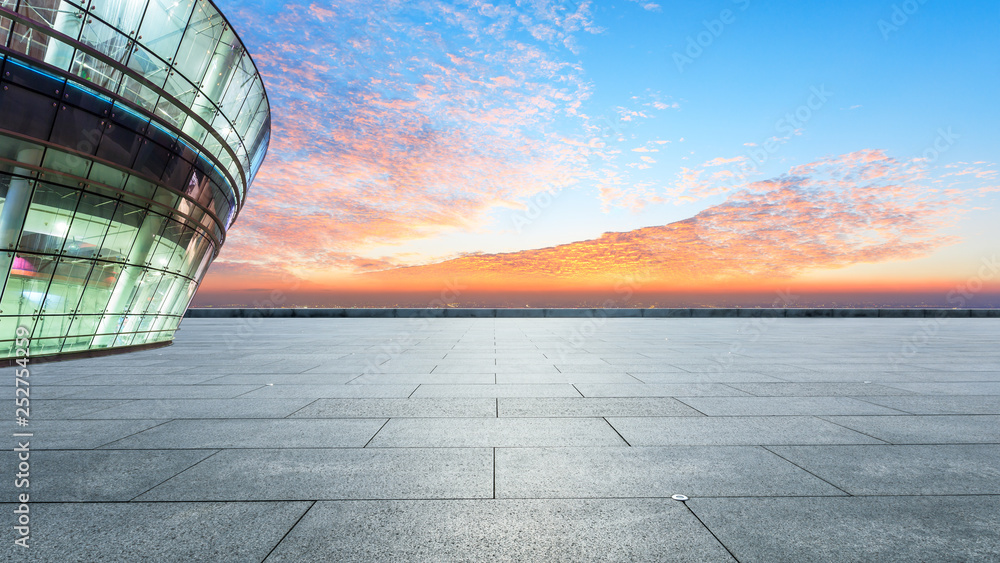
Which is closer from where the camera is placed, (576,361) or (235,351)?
(576,361)

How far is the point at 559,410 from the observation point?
7.61 m

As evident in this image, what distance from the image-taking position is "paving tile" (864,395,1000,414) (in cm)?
750

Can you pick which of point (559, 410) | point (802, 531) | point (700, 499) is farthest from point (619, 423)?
point (802, 531)

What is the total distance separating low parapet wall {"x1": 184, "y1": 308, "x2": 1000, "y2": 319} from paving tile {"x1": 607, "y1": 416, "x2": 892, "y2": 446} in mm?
40705

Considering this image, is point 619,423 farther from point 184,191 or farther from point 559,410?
point 184,191

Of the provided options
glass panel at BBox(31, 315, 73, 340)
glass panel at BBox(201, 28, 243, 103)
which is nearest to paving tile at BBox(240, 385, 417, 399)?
glass panel at BBox(31, 315, 73, 340)

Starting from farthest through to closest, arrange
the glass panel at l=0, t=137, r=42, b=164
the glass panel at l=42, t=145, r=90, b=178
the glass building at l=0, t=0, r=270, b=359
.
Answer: the glass panel at l=42, t=145, r=90, b=178 < the glass building at l=0, t=0, r=270, b=359 < the glass panel at l=0, t=137, r=42, b=164

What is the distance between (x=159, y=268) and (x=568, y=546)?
18.8 metres

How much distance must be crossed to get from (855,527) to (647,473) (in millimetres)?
1675

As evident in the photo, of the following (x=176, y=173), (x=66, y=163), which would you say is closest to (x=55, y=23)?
(x=66, y=163)

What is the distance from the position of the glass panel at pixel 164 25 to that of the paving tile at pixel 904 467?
60.3ft

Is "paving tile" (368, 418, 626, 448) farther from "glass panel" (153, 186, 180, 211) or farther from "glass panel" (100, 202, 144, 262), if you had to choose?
"glass panel" (153, 186, 180, 211)

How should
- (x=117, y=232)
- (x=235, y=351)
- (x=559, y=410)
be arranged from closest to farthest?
(x=559, y=410), (x=117, y=232), (x=235, y=351)

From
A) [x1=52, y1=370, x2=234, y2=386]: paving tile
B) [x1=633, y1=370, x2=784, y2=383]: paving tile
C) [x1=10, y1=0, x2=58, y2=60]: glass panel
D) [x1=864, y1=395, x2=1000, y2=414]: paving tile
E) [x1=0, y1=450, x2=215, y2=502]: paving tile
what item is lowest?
[x1=52, y1=370, x2=234, y2=386]: paving tile
